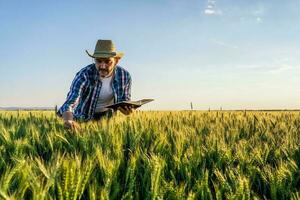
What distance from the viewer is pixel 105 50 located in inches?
222

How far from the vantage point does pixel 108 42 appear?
19.1 feet

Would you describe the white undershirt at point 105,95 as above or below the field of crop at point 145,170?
above

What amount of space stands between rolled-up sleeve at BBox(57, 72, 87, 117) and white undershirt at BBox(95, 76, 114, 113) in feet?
1.45

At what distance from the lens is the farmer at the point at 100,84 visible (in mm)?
5570

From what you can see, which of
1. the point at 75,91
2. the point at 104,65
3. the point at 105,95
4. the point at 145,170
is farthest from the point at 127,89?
the point at 145,170

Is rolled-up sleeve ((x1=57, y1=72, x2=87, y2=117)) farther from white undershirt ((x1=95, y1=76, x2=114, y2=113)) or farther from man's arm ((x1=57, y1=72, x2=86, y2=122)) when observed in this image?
white undershirt ((x1=95, y1=76, x2=114, y2=113))

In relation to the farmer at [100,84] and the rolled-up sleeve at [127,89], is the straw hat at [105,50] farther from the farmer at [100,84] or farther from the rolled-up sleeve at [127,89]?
the rolled-up sleeve at [127,89]

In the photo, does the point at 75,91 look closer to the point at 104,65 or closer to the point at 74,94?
the point at 74,94

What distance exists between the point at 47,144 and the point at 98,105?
3.40 m

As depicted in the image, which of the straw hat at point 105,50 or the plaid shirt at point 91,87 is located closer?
the straw hat at point 105,50

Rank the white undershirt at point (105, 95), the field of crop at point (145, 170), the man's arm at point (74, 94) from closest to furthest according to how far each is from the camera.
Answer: the field of crop at point (145, 170) → the man's arm at point (74, 94) → the white undershirt at point (105, 95)

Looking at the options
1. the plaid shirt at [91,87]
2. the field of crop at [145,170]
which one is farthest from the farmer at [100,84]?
the field of crop at [145,170]

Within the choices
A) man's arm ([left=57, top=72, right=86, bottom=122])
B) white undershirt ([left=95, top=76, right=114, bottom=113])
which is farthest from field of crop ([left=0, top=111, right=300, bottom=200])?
white undershirt ([left=95, top=76, right=114, bottom=113])

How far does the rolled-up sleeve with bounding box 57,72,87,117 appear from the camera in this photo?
5069 mm
